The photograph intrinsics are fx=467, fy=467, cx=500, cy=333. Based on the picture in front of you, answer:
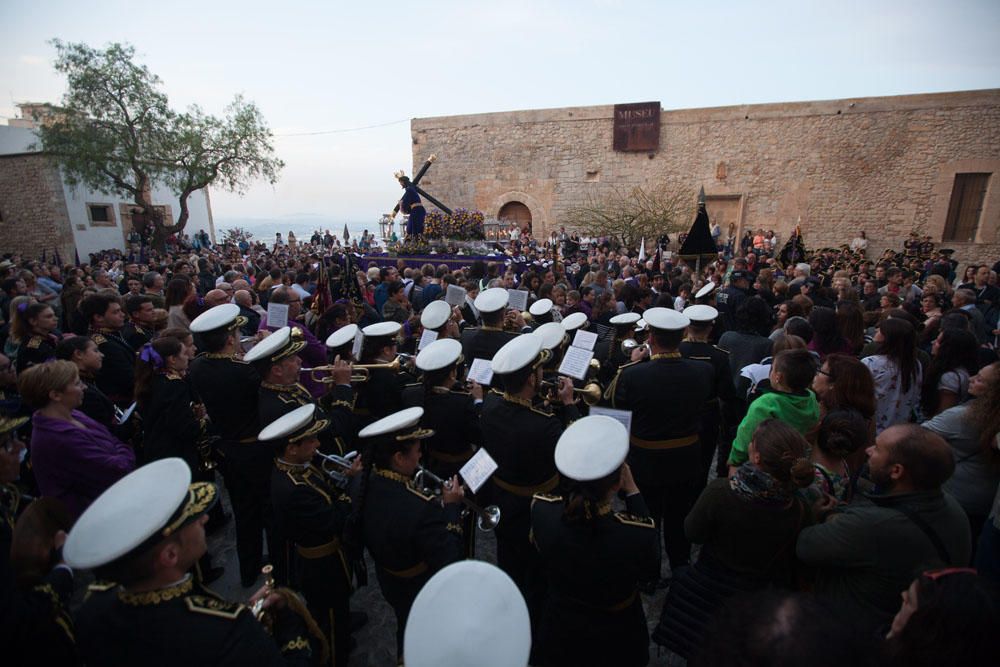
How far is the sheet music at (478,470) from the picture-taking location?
234 cm

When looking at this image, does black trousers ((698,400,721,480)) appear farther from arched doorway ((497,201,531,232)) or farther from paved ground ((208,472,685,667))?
arched doorway ((497,201,531,232))

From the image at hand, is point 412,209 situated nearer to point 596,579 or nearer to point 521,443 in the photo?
point 521,443

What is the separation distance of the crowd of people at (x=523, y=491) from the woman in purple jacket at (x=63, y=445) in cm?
2

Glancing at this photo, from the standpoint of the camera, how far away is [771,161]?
1980cm

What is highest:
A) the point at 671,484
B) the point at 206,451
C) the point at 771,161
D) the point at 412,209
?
the point at 771,161

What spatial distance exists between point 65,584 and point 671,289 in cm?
872

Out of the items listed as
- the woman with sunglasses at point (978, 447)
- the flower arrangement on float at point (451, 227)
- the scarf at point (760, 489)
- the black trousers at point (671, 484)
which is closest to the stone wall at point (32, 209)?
the flower arrangement on float at point (451, 227)

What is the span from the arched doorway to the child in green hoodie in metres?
21.7

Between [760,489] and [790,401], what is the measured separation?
1151mm

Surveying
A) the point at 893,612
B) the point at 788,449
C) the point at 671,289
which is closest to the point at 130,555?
the point at 788,449

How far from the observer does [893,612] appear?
6.16 ft

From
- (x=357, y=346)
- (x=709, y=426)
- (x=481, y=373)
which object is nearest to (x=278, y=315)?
(x=357, y=346)

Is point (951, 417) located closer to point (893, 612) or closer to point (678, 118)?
point (893, 612)

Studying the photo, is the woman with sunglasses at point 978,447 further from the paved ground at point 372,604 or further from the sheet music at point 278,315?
the sheet music at point 278,315
